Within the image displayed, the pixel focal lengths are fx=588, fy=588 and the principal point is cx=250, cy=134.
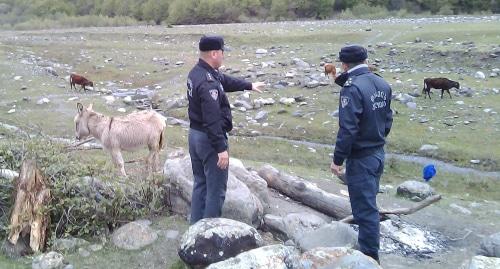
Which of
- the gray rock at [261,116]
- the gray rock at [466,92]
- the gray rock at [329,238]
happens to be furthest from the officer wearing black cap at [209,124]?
the gray rock at [466,92]

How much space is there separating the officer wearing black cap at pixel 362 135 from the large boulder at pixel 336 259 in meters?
0.66

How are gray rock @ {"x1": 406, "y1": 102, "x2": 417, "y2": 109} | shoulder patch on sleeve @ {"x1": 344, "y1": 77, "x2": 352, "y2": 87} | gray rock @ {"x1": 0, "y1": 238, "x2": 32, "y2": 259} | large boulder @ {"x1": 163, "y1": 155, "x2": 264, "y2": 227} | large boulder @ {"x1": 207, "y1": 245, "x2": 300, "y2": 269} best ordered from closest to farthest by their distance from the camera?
1. large boulder @ {"x1": 207, "y1": 245, "x2": 300, "y2": 269}
2. shoulder patch on sleeve @ {"x1": 344, "y1": 77, "x2": 352, "y2": 87}
3. gray rock @ {"x1": 0, "y1": 238, "x2": 32, "y2": 259}
4. large boulder @ {"x1": 163, "y1": 155, "x2": 264, "y2": 227}
5. gray rock @ {"x1": 406, "y1": 102, "x2": 417, "y2": 109}

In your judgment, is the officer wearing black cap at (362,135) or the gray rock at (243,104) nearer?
the officer wearing black cap at (362,135)

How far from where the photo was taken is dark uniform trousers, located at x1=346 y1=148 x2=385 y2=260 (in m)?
6.67

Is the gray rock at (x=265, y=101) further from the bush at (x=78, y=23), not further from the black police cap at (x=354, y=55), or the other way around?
the bush at (x=78, y=23)

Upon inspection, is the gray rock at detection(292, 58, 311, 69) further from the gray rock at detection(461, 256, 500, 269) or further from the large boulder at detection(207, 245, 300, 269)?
the gray rock at detection(461, 256, 500, 269)

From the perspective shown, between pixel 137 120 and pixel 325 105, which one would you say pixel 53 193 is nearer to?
pixel 137 120

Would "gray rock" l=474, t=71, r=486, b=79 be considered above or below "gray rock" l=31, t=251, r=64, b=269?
below

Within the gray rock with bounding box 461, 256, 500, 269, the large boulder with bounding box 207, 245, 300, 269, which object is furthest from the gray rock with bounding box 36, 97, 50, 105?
the gray rock with bounding box 461, 256, 500, 269

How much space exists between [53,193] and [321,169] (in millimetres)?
8074

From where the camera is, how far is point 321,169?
14727 mm

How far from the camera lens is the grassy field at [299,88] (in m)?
15.5

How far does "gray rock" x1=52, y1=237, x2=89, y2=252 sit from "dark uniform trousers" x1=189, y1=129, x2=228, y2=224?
1532mm

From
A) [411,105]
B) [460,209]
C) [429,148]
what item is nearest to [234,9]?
[411,105]
